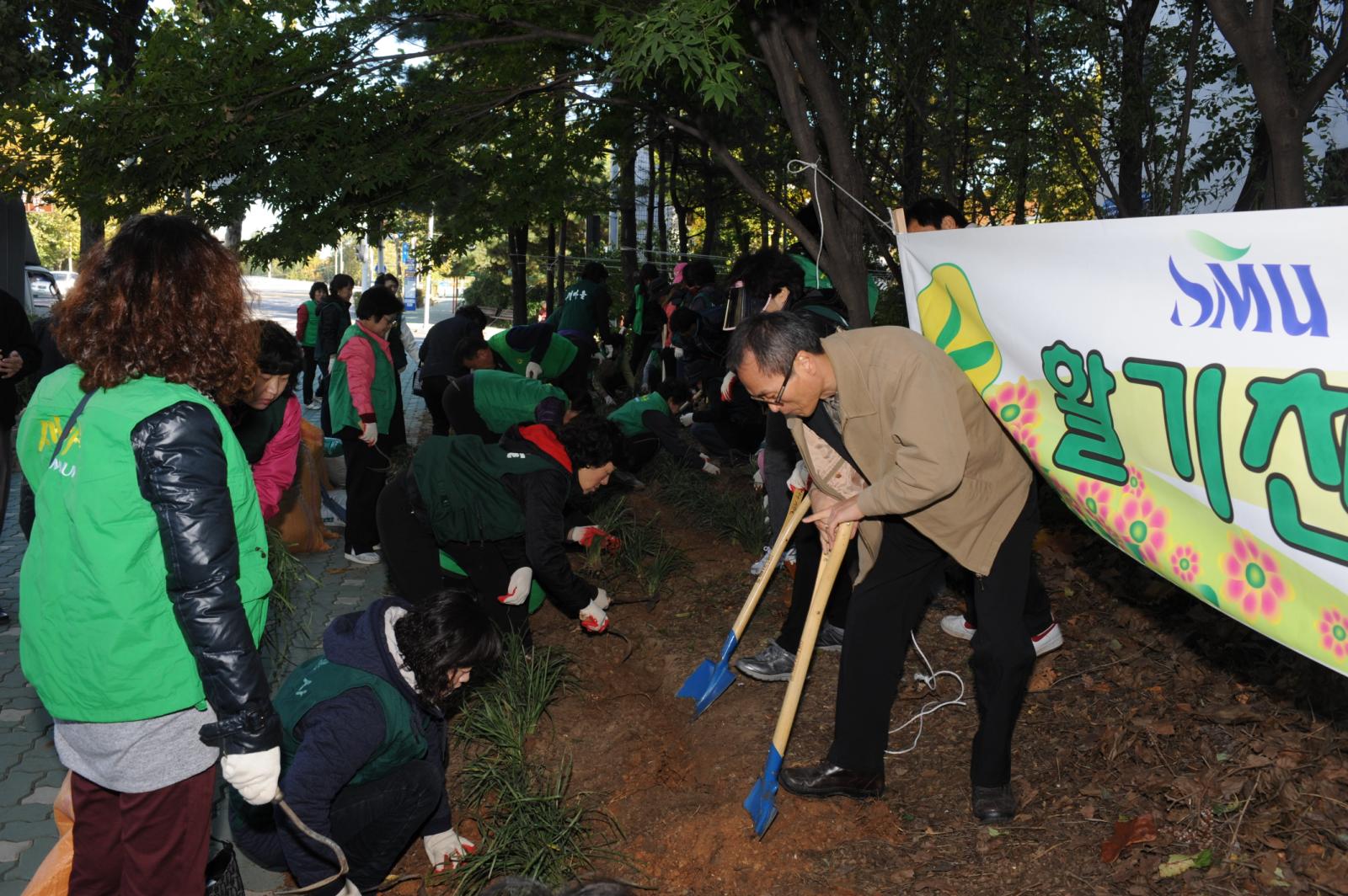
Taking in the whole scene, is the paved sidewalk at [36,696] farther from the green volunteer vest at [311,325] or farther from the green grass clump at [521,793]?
the green volunteer vest at [311,325]

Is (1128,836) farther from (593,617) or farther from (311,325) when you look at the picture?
(311,325)

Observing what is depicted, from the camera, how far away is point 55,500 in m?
2.34

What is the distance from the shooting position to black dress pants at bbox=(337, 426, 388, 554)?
7.09m

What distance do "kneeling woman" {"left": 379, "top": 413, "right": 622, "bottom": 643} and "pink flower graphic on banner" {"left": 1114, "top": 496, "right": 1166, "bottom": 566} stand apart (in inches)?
84.1

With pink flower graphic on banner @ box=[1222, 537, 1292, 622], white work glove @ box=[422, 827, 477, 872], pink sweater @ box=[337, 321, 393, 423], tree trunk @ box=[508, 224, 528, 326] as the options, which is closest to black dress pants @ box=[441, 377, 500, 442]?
pink sweater @ box=[337, 321, 393, 423]

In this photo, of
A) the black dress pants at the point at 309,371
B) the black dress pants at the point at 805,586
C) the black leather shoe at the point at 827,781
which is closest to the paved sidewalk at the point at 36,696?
the black leather shoe at the point at 827,781

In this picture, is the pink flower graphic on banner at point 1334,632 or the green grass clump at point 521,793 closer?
the pink flower graphic on banner at point 1334,632

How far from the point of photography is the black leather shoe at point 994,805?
11.9ft

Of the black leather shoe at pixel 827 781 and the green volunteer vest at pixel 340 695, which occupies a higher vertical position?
the green volunteer vest at pixel 340 695

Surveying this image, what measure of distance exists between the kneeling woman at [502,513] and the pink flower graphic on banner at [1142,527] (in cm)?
214

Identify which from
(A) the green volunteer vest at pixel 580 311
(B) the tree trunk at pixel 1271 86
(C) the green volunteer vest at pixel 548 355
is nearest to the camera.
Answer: (B) the tree trunk at pixel 1271 86

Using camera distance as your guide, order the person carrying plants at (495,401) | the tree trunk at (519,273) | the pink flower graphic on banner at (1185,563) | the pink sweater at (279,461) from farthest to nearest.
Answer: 1. the tree trunk at (519,273)
2. the person carrying plants at (495,401)
3. the pink sweater at (279,461)
4. the pink flower graphic on banner at (1185,563)

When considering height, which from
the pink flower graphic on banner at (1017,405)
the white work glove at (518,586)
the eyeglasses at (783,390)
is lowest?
the white work glove at (518,586)

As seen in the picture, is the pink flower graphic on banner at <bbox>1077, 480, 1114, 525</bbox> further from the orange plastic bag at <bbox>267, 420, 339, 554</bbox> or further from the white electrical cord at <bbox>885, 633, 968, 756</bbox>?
the orange plastic bag at <bbox>267, 420, 339, 554</bbox>
